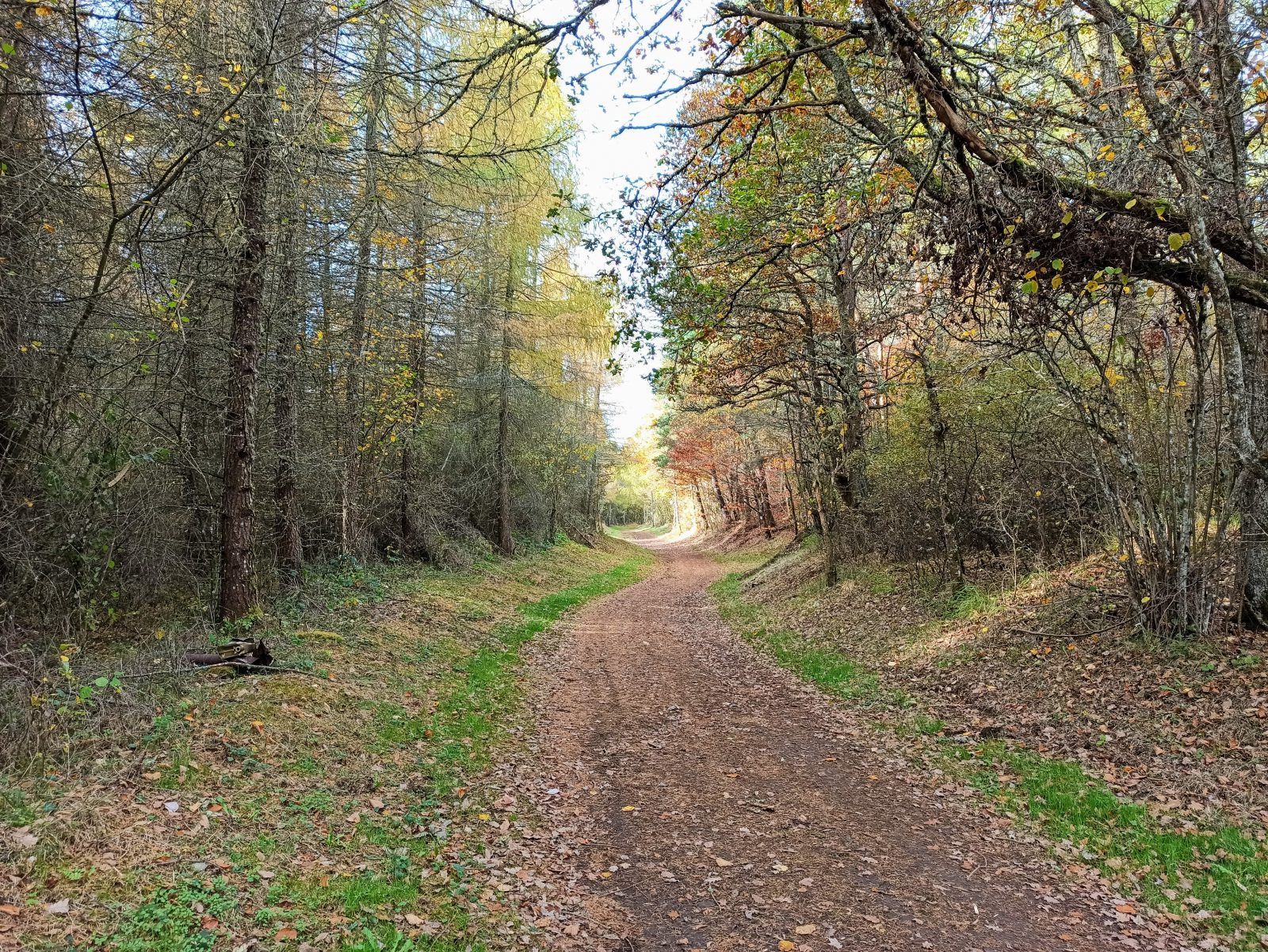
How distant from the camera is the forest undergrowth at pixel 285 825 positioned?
3.45 metres

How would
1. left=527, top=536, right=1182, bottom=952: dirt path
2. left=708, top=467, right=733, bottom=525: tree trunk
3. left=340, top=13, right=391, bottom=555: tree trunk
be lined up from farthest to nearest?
1. left=708, top=467, right=733, bottom=525: tree trunk
2. left=340, top=13, right=391, bottom=555: tree trunk
3. left=527, top=536, right=1182, bottom=952: dirt path

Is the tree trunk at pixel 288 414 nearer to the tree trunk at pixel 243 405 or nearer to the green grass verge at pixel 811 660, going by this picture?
the tree trunk at pixel 243 405

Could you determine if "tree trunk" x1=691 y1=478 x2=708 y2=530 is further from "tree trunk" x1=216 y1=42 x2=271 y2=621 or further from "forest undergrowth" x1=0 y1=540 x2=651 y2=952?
"forest undergrowth" x1=0 y1=540 x2=651 y2=952

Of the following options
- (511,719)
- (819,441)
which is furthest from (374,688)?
(819,441)

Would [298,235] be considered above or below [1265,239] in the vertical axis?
above

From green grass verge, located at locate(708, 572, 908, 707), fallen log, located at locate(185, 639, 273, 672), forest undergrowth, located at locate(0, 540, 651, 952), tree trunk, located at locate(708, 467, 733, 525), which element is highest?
tree trunk, located at locate(708, 467, 733, 525)

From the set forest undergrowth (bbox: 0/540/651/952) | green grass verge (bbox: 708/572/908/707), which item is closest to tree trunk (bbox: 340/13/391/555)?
forest undergrowth (bbox: 0/540/651/952)

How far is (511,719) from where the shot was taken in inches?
300

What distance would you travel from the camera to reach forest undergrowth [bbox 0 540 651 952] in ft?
11.3

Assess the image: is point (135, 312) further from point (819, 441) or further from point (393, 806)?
point (819, 441)

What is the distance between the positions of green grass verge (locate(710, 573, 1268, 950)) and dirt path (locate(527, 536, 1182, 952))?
0.30 meters

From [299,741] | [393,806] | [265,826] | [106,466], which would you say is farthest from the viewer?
[106,466]

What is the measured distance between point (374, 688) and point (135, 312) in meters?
4.61

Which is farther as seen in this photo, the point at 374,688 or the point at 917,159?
the point at 374,688
